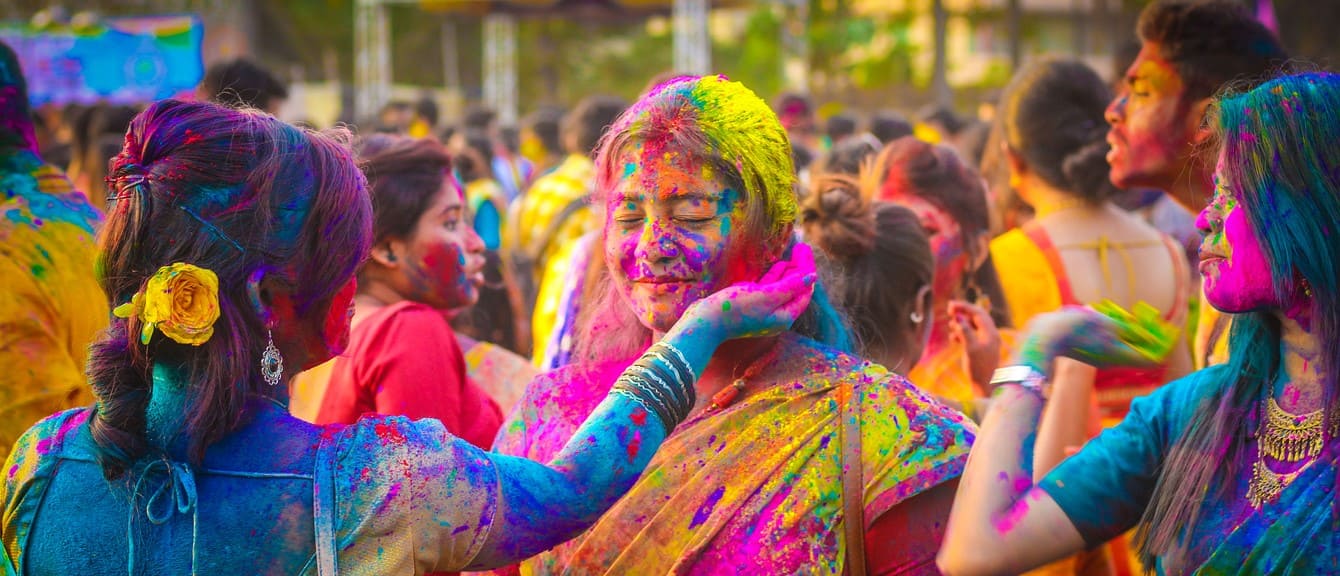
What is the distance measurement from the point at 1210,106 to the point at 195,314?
66.5 inches

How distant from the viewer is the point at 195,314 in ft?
6.01

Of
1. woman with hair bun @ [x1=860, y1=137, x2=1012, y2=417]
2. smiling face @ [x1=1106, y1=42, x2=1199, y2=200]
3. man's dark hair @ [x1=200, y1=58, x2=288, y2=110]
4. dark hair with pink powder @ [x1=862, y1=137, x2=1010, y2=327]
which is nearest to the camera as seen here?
smiling face @ [x1=1106, y1=42, x2=1199, y2=200]

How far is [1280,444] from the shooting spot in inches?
82.2

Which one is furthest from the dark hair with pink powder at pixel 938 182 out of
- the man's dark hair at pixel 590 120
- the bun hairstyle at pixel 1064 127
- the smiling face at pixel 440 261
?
the man's dark hair at pixel 590 120

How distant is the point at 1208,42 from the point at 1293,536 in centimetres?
224

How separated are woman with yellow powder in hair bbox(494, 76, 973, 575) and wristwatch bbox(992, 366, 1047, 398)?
286 mm

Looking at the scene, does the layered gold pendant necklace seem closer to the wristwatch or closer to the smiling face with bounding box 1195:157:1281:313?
the smiling face with bounding box 1195:157:1281:313

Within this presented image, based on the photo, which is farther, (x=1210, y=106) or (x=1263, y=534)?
(x=1210, y=106)

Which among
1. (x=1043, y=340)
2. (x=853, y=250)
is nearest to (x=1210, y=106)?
(x=1043, y=340)

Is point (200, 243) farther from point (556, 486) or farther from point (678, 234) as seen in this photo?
point (678, 234)

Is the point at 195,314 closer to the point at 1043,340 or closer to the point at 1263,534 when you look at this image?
the point at 1043,340

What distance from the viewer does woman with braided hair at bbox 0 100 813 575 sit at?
73.9 inches

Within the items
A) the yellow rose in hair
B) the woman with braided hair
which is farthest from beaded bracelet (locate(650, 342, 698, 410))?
the yellow rose in hair

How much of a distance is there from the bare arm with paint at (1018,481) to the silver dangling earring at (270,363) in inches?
43.6
